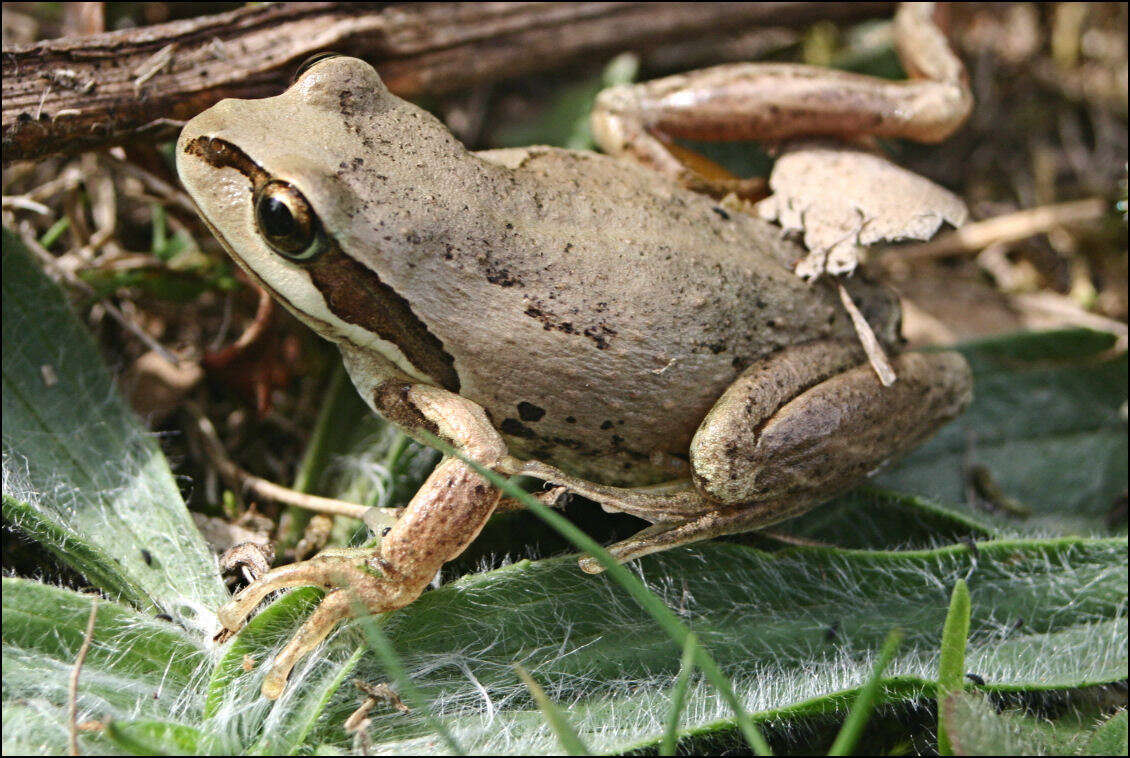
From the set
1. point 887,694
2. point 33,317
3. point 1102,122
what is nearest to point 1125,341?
point 1102,122

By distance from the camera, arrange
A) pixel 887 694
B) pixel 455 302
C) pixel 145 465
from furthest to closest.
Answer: pixel 145 465, pixel 455 302, pixel 887 694

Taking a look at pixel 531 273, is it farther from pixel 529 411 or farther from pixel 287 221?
pixel 287 221

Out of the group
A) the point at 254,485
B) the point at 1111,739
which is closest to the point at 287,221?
the point at 254,485

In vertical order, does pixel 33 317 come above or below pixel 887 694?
above

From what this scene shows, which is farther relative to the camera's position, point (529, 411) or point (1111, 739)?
point (529, 411)

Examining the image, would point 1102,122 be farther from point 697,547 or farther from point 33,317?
point 33,317

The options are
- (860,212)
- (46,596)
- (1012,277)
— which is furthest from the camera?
(1012,277)
